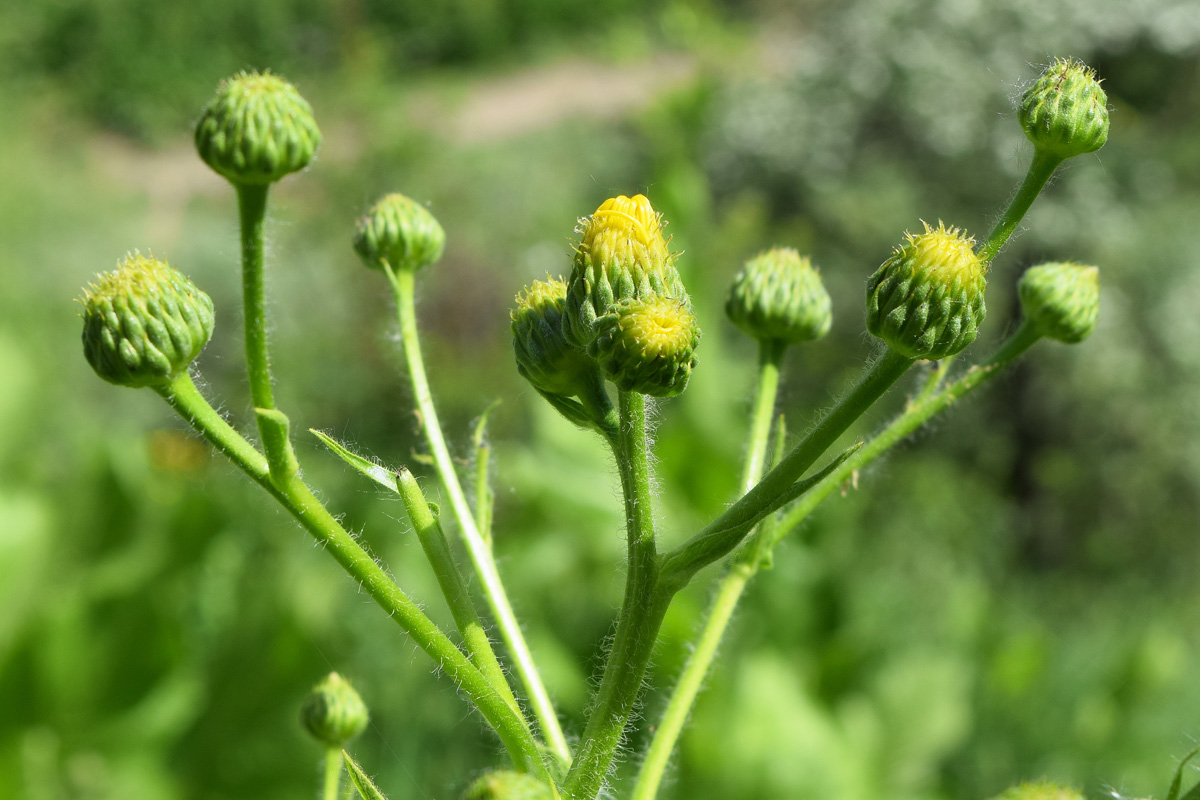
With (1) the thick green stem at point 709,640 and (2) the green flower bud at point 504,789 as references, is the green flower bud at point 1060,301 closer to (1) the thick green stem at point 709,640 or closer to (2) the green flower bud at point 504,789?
(1) the thick green stem at point 709,640

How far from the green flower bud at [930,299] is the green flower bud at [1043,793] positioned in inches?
16.4

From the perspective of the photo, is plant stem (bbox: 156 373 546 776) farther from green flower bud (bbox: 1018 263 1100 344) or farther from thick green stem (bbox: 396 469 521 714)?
green flower bud (bbox: 1018 263 1100 344)

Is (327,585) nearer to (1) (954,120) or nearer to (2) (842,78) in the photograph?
(1) (954,120)

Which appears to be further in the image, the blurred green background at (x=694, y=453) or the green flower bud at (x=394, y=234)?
the blurred green background at (x=694, y=453)

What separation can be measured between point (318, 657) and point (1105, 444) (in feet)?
21.7

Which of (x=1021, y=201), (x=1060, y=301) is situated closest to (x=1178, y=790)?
(x=1021, y=201)

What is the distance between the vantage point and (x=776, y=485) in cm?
102

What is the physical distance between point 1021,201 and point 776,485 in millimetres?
426

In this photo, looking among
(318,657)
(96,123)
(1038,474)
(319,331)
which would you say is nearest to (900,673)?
(318,657)

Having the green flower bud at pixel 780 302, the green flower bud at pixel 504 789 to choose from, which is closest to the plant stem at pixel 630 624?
the green flower bud at pixel 504 789

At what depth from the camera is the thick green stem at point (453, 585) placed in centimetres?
116

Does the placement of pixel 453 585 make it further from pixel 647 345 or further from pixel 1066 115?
pixel 1066 115

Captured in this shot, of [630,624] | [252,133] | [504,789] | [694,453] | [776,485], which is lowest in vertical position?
[504,789]

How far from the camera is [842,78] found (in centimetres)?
1060
